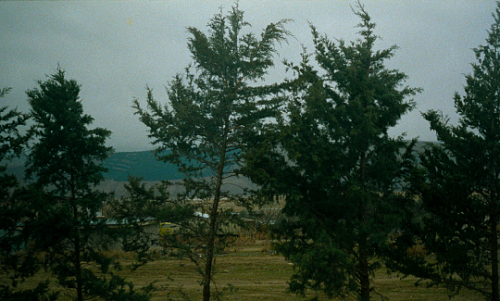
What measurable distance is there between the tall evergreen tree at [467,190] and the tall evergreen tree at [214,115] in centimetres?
625

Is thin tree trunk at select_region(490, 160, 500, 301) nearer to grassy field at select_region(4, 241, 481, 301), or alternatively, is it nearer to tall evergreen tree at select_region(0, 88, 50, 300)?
grassy field at select_region(4, 241, 481, 301)

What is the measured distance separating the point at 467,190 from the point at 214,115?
8950mm

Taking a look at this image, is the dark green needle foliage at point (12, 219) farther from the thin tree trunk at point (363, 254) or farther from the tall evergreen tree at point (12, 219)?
the thin tree trunk at point (363, 254)

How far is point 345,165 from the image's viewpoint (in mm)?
11523

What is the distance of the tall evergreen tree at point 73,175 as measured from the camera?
40.0 feet

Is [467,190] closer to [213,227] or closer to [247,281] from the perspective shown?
[213,227]

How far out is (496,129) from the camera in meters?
11.9

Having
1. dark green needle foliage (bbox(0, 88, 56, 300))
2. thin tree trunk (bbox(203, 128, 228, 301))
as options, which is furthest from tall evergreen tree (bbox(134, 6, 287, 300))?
dark green needle foliage (bbox(0, 88, 56, 300))

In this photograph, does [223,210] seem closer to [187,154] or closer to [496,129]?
[187,154]

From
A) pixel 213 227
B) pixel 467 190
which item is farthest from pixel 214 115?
pixel 467 190

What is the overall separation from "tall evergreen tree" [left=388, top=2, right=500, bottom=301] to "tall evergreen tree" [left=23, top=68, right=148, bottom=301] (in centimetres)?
1022

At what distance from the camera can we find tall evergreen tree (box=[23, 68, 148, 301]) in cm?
1219

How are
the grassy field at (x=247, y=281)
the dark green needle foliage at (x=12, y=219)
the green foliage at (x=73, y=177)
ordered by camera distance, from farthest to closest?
the grassy field at (x=247, y=281)
the green foliage at (x=73, y=177)
the dark green needle foliage at (x=12, y=219)

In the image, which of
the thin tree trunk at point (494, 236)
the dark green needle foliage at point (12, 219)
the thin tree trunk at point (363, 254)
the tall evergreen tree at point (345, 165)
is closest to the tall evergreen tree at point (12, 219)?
the dark green needle foliage at point (12, 219)
